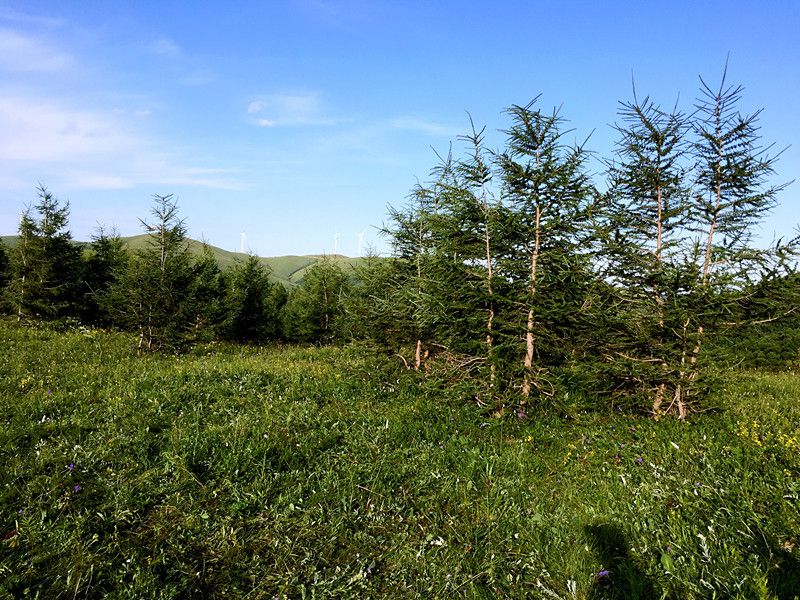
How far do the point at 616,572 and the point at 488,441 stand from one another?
10.8ft

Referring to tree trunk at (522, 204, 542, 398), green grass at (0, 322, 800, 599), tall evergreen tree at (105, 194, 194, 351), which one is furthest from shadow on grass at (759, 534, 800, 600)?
tall evergreen tree at (105, 194, 194, 351)

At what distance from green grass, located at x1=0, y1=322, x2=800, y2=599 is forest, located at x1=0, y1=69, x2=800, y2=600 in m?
0.03

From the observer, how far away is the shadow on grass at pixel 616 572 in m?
3.59

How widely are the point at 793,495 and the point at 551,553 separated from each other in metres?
2.69

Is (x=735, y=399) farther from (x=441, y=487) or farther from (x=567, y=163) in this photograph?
(x=441, y=487)

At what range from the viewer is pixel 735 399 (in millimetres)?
10945

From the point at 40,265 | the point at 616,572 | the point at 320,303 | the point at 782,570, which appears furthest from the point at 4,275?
the point at 782,570

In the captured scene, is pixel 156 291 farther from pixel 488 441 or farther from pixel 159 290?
pixel 488 441

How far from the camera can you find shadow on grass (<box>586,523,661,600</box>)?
141 inches

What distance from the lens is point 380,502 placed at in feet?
17.5

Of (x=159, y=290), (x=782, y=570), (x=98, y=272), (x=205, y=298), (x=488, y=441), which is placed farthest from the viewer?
(x=98, y=272)

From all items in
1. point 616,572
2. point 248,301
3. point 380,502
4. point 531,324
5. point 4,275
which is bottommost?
point 380,502

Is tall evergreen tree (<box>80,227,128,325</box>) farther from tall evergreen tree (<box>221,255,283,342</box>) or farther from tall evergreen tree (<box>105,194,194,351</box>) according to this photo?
tall evergreen tree (<box>105,194,194,351</box>)

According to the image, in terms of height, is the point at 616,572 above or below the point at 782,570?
below
